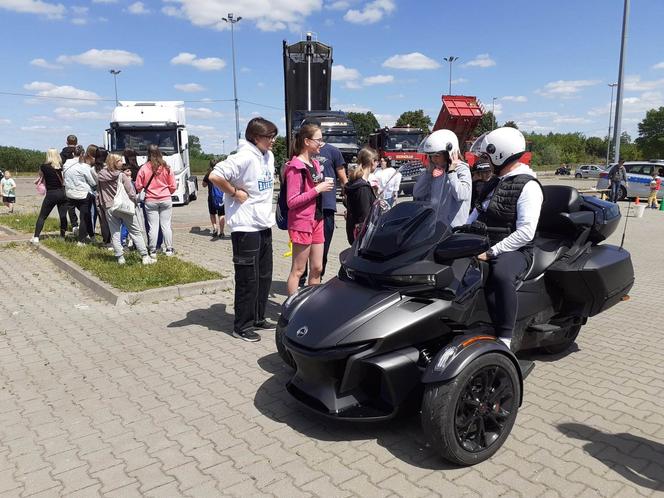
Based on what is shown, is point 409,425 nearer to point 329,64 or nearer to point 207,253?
point 207,253

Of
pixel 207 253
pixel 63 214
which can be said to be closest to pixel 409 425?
pixel 207 253

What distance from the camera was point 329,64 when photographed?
19.9 metres

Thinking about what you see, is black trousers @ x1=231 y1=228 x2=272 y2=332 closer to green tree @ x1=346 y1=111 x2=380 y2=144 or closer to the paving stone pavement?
the paving stone pavement

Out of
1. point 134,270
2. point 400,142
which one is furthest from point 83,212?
point 400,142

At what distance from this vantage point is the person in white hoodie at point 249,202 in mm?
4543

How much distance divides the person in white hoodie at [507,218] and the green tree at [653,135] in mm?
75834

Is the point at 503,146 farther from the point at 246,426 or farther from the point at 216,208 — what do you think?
the point at 216,208

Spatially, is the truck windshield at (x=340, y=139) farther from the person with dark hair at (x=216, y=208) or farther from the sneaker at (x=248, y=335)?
the sneaker at (x=248, y=335)

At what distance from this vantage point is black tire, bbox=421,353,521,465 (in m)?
2.72

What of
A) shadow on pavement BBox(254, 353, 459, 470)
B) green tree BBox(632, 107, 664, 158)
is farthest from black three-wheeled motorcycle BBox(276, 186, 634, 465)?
green tree BBox(632, 107, 664, 158)

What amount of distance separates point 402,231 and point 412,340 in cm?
67

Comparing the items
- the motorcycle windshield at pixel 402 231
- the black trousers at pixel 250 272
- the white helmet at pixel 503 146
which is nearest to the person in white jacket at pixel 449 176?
the white helmet at pixel 503 146

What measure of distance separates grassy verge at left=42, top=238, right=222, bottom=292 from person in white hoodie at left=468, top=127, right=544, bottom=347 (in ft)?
14.3

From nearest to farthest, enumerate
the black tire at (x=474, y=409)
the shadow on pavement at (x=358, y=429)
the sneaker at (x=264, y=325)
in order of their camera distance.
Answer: the black tire at (x=474, y=409)
the shadow on pavement at (x=358, y=429)
the sneaker at (x=264, y=325)
